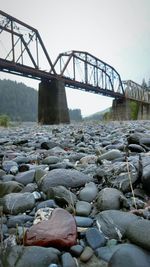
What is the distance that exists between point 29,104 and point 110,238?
309 ft

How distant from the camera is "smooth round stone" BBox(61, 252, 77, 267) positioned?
0.89 m

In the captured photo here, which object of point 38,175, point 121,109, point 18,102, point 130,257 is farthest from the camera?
point 18,102

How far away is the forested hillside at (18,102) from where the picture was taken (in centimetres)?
8356

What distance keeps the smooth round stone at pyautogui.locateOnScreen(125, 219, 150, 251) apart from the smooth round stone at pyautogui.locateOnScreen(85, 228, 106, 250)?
0.09 meters

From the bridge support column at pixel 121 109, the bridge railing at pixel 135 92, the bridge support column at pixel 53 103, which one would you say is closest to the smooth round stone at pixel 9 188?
the bridge support column at pixel 53 103

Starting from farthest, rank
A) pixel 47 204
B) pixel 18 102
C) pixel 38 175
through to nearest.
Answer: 1. pixel 18 102
2. pixel 38 175
3. pixel 47 204

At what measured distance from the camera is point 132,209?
127cm

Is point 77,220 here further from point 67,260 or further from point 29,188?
point 29,188

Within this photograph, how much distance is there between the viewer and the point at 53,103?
2209cm

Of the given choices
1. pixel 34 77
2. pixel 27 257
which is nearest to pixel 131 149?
pixel 27 257

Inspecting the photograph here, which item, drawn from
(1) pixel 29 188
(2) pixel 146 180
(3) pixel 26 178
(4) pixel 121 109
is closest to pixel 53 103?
(4) pixel 121 109

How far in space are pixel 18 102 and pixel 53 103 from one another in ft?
231

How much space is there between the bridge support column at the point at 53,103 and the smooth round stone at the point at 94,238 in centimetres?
2014

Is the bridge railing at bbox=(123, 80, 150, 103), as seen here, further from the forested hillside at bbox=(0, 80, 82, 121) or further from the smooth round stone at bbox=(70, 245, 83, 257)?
the smooth round stone at bbox=(70, 245, 83, 257)
